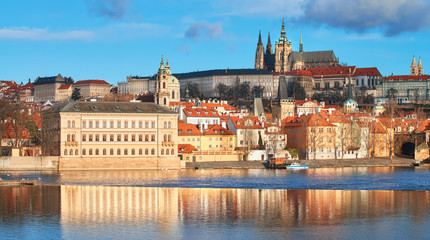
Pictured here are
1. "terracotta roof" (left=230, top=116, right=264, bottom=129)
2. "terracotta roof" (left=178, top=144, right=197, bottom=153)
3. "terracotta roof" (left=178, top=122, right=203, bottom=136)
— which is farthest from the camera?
"terracotta roof" (left=230, top=116, right=264, bottom=129)

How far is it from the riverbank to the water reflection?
955 inches

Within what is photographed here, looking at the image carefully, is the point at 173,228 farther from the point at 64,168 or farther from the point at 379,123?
the point at 379,123

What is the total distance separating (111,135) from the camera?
70625 millimetres

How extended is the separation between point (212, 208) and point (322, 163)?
141 ft

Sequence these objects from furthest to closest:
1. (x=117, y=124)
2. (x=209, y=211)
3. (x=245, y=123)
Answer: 1. (x=245, y=123)
2. (x=117, y=124)
3. (x=209, y=211)

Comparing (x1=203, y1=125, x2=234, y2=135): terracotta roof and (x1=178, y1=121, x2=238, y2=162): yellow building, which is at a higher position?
(x1=203, y1=125, x2=234, y2=135): terracotta roof

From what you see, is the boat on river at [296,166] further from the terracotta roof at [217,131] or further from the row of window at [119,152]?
the row of window at [119,152]

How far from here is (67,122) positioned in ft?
227

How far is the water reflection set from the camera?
3275 cm

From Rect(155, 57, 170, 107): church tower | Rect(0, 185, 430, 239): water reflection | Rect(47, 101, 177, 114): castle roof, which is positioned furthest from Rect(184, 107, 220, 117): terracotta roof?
Rect(0, 185, 430, 239): water reflection

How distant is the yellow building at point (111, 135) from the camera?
69.0 meters

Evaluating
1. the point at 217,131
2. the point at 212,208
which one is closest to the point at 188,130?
the point at 217,131

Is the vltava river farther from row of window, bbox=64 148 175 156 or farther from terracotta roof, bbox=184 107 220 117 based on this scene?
terracotta roof, bbox=184 107 220 117

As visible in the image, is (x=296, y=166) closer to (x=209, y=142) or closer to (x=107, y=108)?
(x=209, y=142)
